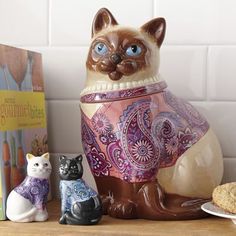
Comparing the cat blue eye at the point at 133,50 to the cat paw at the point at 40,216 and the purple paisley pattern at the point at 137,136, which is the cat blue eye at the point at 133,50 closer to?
the purple paisley pattern at the point at 137,136

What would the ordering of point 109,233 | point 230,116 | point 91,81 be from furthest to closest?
1. point 230,116
2. point 91,81
3. point 109,233

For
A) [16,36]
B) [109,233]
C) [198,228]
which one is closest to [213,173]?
[198,228]

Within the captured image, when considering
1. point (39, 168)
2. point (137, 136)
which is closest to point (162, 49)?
point (137, 136)

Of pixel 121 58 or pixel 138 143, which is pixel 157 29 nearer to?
pixel 121 58

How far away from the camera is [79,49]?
108 cm

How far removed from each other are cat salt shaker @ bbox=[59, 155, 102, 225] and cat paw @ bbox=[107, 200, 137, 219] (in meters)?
0.05

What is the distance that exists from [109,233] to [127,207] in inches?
3.5

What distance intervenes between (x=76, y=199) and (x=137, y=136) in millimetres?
141

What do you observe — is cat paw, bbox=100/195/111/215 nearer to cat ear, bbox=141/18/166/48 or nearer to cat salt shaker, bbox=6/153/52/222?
cat salt shaker, bbox=6/153/52/222

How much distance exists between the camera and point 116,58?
0.82m

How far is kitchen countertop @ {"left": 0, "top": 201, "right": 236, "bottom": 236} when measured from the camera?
0.74 m

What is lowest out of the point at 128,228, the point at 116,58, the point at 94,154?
the point at 128,228

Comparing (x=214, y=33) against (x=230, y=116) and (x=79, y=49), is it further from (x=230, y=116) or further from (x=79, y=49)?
(x=79, y=49)

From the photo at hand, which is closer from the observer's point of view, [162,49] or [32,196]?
[32,196]
